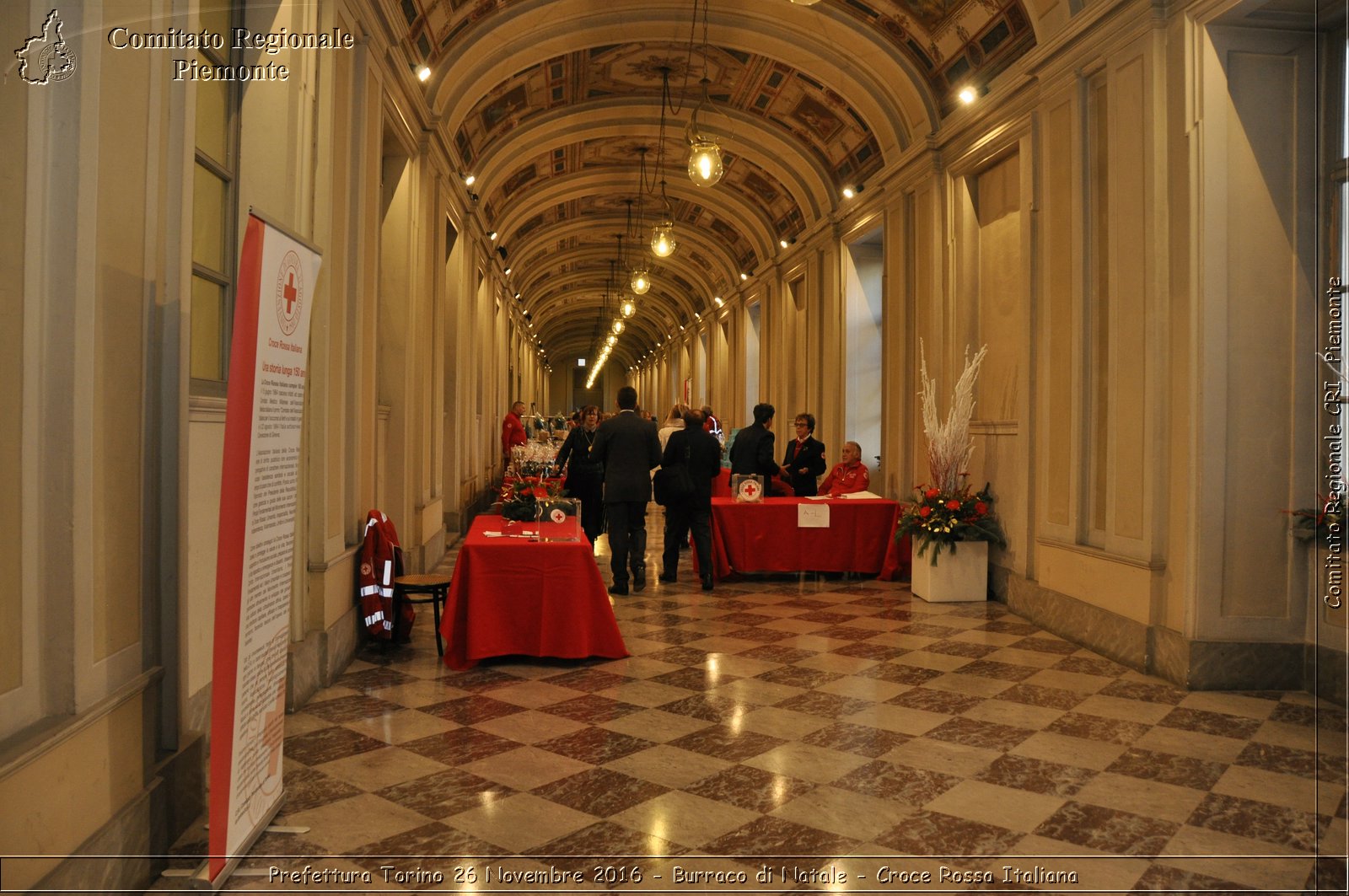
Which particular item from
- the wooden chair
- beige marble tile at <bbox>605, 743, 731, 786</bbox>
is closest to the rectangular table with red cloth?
the wooden chair

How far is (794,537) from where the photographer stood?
343 inches

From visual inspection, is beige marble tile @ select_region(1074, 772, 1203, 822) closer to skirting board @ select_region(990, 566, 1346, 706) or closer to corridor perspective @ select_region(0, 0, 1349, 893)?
corridor perspective @ select_region(0, 0, 1349, 893)

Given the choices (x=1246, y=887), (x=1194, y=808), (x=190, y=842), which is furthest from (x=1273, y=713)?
(x=190, y=842)

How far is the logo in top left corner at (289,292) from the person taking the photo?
9.16 feet

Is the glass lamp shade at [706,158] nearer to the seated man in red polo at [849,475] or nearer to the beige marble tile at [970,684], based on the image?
the seated man in red polo at [849,475]

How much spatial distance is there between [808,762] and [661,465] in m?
4.30

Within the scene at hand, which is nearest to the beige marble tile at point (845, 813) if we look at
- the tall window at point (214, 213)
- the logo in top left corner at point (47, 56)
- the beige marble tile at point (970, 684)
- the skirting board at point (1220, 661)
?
the beige marble tile at point (970, 684)

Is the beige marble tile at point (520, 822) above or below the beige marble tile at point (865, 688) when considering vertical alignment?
Answer: below

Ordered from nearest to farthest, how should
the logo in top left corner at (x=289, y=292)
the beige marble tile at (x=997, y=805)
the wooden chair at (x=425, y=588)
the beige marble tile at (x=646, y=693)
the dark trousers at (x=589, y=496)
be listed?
the logo in top left corner at (x=289, y=292)
the beige marble tile at (x=997, y=805)
the beige marble tile at (x=646, y=693)
the wooden chair at (x=425, y=588)
the dark trousers at (x=589, y=496)

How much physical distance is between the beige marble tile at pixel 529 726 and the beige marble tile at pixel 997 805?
5.56 ft

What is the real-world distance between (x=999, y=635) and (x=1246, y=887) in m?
3.63

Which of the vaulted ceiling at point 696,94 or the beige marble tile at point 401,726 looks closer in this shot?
the beige marble tile at point 401,726

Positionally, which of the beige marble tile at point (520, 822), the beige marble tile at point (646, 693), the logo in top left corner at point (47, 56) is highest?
the logo in top left corner at point (47, 56)

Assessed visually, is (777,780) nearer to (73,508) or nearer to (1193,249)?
(73,508)
